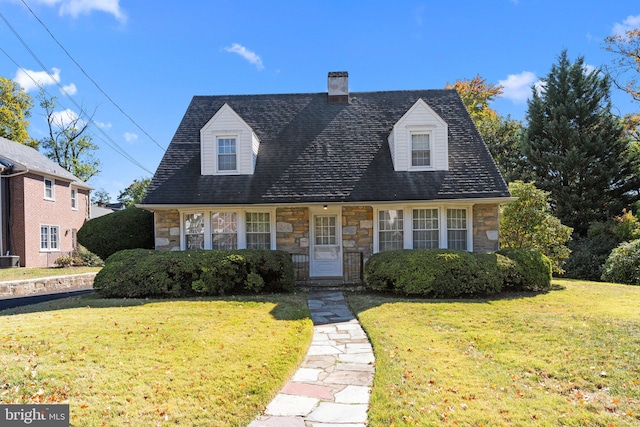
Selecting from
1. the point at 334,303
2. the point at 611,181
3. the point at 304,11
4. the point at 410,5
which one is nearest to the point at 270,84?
the point at 304,11

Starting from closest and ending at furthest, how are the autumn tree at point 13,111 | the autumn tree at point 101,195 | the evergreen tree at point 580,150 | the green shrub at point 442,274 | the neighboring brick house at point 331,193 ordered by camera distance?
the green shrub at point 442,274 → the neighboring brick house at point 331,193 → the evergreen tree at point 580,150 → the autumn tree at point 13,111 → the autumn tree at point 101,195

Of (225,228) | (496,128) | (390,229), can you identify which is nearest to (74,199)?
(225,228)

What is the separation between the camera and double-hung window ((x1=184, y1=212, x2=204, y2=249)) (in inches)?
497

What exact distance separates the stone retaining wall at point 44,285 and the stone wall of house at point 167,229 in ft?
15.3

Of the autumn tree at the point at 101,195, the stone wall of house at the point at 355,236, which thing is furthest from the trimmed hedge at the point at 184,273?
the autumn tree at the point at 101,195

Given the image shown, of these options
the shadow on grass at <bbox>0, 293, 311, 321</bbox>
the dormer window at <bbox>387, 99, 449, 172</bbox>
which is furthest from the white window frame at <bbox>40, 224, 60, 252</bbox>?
the dormer window at <bbox>387, 99, 449, 172</bbox>

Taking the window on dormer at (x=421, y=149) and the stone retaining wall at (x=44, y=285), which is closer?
the stone retaining wall at (x=44, y=285)

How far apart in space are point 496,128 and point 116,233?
23.9m

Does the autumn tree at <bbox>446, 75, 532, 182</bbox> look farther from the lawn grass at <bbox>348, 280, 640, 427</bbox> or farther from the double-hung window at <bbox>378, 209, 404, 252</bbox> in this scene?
the lawn grass at <bbox>348, 280, 640, 427</bbox>

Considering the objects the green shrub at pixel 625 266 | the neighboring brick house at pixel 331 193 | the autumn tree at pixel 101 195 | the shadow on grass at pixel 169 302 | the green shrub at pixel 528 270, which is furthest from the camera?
the autumn tree at pixel 101 195

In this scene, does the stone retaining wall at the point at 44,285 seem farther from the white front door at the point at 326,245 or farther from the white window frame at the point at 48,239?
the white front door at the point at 326,245

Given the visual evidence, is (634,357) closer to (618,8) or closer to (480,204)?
(480,204)

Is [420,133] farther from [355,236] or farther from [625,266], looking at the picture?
[625,266]

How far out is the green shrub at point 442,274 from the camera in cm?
980
